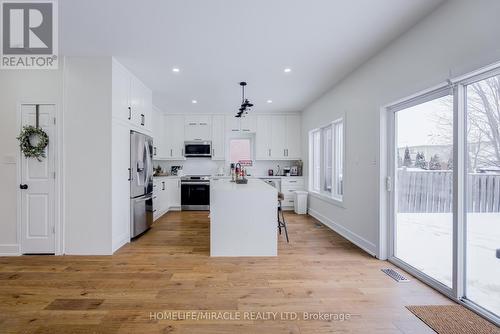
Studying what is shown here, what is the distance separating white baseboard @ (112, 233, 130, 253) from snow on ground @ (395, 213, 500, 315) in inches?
147

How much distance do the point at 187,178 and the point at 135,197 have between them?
2501 mm

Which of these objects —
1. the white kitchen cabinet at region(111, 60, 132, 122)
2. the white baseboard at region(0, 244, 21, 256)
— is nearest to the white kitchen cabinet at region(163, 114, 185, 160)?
the white kitchen cabinet at region(111, 60, 132, 122)

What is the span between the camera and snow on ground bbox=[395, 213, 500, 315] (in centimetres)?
200

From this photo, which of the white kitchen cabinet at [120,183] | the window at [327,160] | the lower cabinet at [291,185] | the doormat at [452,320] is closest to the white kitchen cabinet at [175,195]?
the white kitchen cabinet at [120,183]

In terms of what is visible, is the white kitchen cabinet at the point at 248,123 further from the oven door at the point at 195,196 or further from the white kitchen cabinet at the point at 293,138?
the oven door at the point at 195,196

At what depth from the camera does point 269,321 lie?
6.43 feet

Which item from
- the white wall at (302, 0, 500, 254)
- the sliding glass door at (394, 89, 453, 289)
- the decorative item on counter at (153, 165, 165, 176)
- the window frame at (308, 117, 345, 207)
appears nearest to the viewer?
the white wall at (302, 0, 500, 254)

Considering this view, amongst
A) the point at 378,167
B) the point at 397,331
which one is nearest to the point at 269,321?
the point at 397,331

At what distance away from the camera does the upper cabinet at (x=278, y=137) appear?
22.2ft

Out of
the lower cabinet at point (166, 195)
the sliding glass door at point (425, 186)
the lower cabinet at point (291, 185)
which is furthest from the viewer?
the lower cabinet at point (291, 185)

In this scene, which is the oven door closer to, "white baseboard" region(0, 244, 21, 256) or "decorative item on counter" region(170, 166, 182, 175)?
"decorative item on counter" region(170, 166, 182, 175)

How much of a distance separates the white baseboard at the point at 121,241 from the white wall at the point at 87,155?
121 millimetres

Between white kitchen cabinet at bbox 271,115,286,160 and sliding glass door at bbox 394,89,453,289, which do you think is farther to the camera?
white kitchen cabinet at bbox 271,115,286,160

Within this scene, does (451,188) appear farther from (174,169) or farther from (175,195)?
(174,169)
